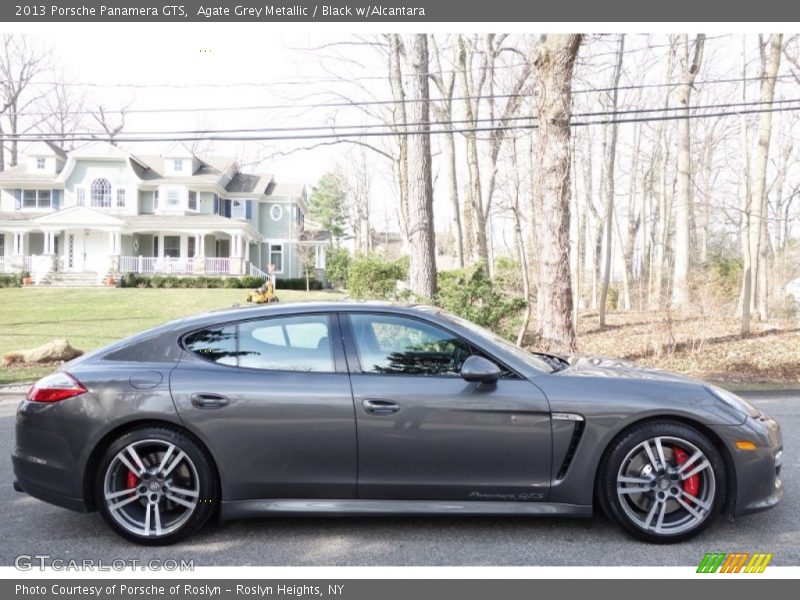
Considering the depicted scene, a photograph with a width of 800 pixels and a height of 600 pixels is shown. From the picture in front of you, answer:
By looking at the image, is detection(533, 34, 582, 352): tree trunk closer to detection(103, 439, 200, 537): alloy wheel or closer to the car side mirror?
the car side mirror

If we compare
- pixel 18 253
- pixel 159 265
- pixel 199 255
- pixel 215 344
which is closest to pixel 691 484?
pixel 215 344

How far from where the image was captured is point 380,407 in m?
3.99

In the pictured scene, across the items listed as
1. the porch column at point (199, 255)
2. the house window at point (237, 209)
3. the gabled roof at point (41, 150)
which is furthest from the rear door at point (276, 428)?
the gabled roof at point (41, 150)

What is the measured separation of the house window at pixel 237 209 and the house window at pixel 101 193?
7.70 meters

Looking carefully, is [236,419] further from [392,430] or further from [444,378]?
[444,378]

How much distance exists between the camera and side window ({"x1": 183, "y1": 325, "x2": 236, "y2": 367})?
Result: 4254 mm

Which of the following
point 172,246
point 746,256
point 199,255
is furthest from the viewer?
point 172,246

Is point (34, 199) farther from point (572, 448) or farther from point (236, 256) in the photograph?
point (572, 448)

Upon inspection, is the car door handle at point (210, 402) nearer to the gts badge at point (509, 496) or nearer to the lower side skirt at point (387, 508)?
the lower side skirt at point (387, 508)

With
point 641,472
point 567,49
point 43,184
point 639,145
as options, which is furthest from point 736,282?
point 43,184

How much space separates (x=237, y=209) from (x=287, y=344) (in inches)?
1630

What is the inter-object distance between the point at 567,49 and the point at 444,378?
28.8ft

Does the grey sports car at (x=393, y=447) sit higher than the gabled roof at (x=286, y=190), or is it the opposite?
the gabled roof at (x=286, y=190)

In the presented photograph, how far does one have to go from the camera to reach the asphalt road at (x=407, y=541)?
3758mm
